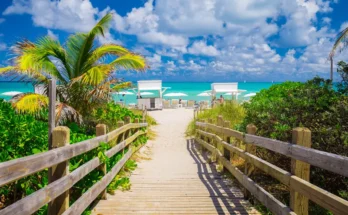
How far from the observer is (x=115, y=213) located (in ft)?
15.0

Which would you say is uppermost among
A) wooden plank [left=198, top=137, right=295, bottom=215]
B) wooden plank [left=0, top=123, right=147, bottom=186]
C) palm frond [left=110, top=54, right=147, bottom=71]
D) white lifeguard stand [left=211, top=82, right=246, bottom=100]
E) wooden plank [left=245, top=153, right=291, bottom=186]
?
white lifeguard stand [left=211, top=82, right=246, bottom=100]

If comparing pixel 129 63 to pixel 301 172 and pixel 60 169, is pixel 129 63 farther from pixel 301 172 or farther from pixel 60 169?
pixel 301 172

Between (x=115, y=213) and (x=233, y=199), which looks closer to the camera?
(x=115, y=213)

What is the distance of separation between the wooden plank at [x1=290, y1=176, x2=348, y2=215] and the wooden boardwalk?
1.51 meters

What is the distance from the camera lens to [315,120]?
17.6 ft

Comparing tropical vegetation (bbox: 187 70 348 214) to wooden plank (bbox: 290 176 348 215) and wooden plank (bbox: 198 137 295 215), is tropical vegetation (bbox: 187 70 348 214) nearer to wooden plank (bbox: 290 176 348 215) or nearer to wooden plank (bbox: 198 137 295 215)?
wooden plank (bbox: 198 137 295 215)

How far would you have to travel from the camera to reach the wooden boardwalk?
15.6ft

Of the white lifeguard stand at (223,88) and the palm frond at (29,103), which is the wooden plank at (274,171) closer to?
the palm frond at (29,103)

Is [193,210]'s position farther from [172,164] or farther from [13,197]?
[172,164]

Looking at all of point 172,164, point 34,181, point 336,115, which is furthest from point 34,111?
point 336,115

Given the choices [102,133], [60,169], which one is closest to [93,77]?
[102,133]

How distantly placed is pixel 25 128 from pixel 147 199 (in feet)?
6.63

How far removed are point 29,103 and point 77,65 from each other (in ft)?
6.29

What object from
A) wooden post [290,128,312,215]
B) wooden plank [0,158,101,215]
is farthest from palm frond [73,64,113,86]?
wooden post [290,128,312,215]
